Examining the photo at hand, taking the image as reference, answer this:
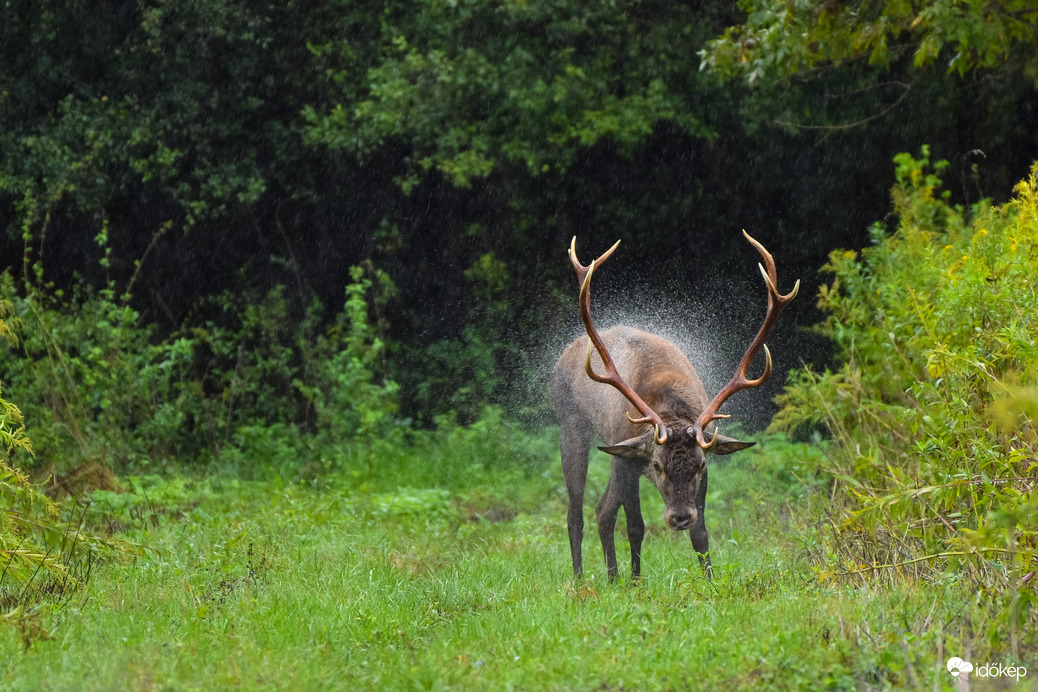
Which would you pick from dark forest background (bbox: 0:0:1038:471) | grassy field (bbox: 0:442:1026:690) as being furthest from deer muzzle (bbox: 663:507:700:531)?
dark forest background (bbox: 0:0:1038:471)

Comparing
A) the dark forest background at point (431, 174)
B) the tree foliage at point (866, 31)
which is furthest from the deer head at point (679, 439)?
the dark forest background at point (431, 174)

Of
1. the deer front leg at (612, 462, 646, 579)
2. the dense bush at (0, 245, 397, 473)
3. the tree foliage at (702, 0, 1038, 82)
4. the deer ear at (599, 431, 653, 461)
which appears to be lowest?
the dense bush at (0, 245, 397, 473)

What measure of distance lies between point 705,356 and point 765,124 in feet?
10.1

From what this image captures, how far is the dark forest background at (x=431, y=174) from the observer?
1371 cm

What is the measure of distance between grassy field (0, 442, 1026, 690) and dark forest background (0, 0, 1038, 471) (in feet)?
Answer: 16.2

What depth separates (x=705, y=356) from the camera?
1285cm

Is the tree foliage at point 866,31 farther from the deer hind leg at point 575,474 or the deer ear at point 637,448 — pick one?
the deer ear at point 637,448

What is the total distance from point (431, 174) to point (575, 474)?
7.92m

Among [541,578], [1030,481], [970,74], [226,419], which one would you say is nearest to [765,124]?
[970,74]

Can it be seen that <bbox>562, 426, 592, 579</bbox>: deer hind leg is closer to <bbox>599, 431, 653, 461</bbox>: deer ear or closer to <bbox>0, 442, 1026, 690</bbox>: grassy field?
<bbox>0, 442, 1026, 690</bbox>: grassy field

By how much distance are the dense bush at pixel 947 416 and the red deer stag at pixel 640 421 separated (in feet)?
2.61

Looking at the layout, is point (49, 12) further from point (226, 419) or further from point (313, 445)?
point (313, 445)

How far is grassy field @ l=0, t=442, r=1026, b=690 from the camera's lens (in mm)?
4578

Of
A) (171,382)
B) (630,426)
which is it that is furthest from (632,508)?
(171,382)
